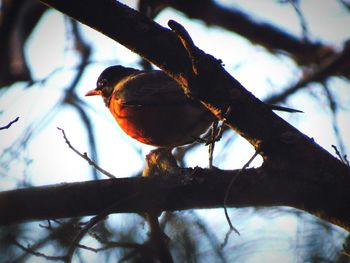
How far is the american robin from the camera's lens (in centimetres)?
494

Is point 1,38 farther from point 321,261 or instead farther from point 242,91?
point 321,261

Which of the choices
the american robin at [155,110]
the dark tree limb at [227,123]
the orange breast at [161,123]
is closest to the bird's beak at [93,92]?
the american robin at [155,110]

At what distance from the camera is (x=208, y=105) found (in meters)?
2.91

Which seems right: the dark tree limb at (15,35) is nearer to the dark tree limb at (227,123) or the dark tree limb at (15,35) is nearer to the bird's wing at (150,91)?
the bird's wing at (150,91)

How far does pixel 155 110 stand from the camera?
5203mm

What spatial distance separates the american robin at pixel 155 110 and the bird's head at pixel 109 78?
0.62m

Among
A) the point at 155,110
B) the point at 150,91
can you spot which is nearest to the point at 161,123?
the point at 155,110

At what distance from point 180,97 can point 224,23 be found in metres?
1.08

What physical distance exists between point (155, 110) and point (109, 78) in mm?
1687

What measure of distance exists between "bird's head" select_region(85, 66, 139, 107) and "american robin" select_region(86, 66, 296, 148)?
2.03 feet

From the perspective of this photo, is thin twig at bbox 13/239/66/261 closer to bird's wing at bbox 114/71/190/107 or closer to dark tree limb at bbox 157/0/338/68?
bird's wing at bbox 114/71/190/107

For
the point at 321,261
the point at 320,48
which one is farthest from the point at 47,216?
the point at 320,48

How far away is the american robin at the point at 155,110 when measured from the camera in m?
4.94

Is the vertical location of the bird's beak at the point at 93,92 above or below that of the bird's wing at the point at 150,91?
below
